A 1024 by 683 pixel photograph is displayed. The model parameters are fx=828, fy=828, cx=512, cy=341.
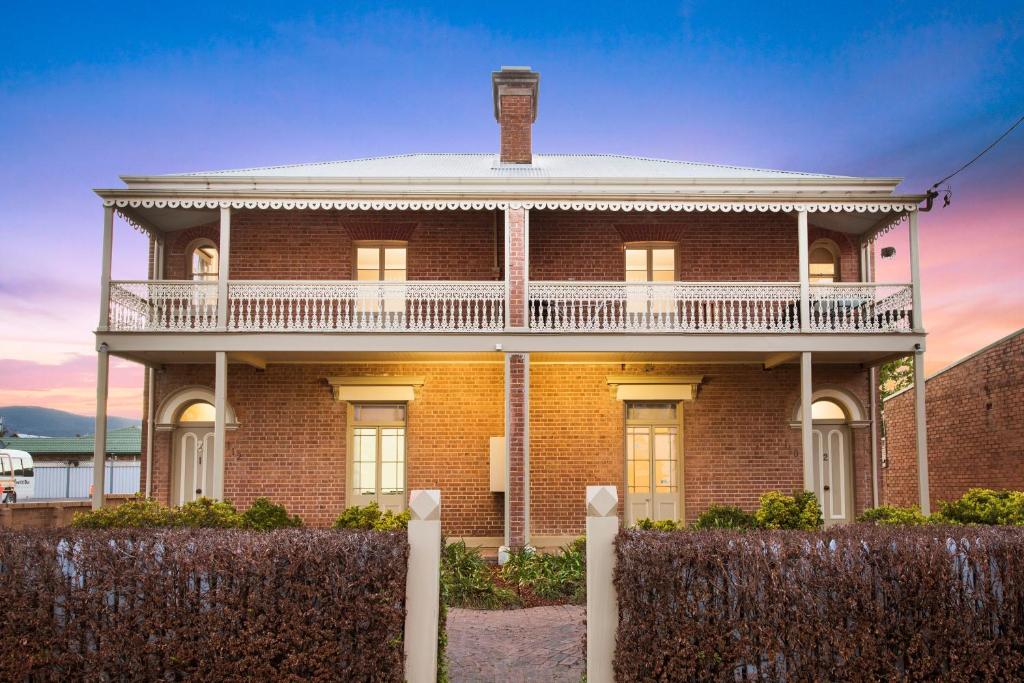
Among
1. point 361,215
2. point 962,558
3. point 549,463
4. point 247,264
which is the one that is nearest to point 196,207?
point 247,264

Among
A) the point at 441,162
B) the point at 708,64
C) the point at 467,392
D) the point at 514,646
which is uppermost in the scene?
the point at 708,64

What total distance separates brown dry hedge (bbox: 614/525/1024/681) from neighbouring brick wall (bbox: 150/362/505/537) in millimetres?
10105

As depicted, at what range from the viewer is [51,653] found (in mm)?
4992

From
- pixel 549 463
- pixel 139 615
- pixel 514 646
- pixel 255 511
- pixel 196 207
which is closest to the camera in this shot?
pixel 139 615

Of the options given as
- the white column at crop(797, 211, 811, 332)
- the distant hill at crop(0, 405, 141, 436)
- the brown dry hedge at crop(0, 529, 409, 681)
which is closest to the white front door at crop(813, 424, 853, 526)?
the white column at crop(797, 211, 811, 332)

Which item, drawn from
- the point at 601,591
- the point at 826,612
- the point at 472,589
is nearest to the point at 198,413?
the point at 472,589

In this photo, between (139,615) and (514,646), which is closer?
(139,615)

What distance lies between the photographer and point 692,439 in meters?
15.2

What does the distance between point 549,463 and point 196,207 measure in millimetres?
7532

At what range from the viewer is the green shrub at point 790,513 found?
11.4 metres

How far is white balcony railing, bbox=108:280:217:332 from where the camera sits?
43.4 ft

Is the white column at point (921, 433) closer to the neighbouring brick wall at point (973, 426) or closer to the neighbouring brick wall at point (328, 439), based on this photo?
the neighbouring brick wall at point (973, 426)

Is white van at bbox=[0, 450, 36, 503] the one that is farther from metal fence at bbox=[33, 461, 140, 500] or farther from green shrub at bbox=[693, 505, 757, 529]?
green shrub at bbox=[693, 505, 757, 529]

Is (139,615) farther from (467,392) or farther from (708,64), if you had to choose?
(708,64)
